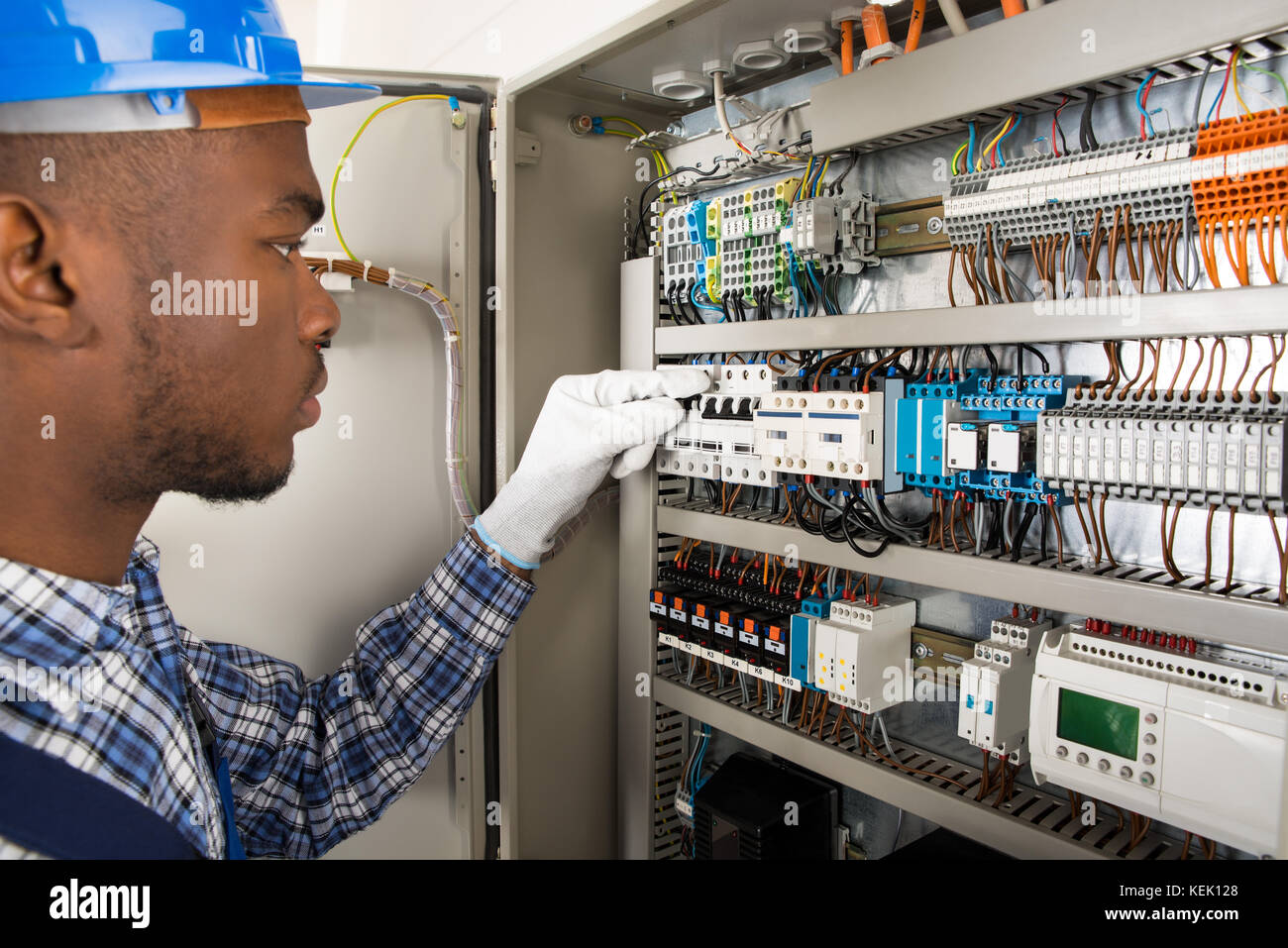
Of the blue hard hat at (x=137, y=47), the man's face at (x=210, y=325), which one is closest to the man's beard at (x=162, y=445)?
the man's face at (x=210, y=325)

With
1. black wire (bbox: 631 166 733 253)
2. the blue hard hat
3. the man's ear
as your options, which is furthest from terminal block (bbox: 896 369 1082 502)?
the man's ear

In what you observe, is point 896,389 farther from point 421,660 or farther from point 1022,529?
point 421,660

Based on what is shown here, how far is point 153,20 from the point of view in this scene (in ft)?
2.42

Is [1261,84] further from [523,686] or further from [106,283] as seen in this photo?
[523,686]

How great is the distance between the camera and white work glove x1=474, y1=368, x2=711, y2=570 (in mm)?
1388

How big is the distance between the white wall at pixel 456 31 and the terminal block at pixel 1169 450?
1.62 metres

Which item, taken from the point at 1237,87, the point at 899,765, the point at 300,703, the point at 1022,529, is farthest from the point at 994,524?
the point at 300,703

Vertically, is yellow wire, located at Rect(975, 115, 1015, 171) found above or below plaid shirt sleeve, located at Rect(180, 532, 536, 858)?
above

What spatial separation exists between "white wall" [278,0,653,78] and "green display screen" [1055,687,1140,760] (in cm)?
186

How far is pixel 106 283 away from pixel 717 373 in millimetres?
911

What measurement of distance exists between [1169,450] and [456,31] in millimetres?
2517

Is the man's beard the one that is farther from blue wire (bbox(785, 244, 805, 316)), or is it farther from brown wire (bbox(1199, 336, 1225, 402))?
brown wire (bbox(1199, 336, 1225, 402))

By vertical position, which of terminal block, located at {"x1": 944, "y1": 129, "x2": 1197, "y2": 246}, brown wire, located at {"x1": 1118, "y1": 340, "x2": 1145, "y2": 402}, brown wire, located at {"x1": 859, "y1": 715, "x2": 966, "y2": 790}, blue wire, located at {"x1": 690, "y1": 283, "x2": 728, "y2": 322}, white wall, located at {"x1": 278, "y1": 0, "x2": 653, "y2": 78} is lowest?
brown wire, located at {"x1": 859, "y1": 715, "x2": 966, "y2": 790}

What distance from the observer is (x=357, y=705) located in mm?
1351
